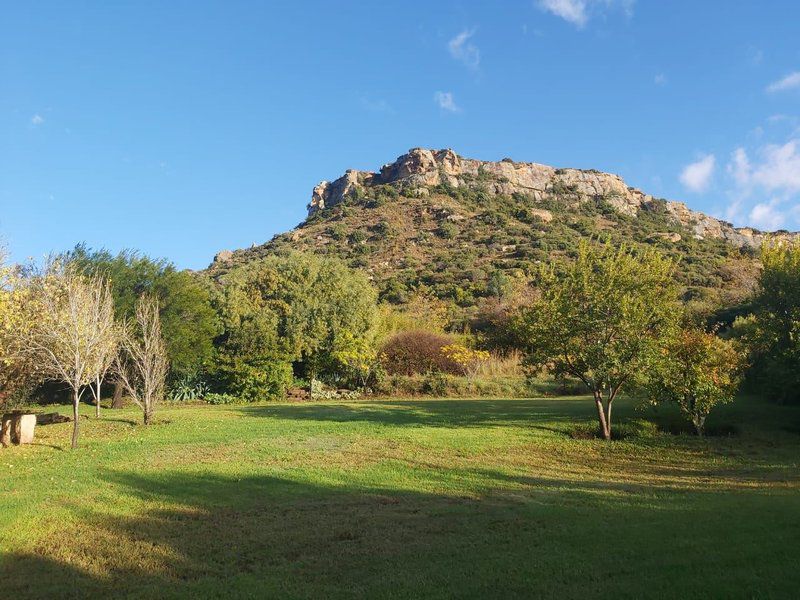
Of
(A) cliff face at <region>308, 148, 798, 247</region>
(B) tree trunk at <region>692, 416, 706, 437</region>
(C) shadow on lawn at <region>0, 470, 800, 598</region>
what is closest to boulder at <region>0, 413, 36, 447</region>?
(C) shadow on lawn at <region>0, 470, 800, 598</region>

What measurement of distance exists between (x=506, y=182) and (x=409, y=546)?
93.9 meters

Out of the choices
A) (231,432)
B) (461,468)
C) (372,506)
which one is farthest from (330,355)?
(372,506)

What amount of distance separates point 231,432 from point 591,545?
44.2 ft

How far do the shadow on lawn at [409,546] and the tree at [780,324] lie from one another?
376 inches

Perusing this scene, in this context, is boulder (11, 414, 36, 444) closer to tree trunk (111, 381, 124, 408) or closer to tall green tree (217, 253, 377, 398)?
tree trunk (111, 381, 124, 408)

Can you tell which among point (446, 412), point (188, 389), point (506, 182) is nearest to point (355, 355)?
point (188, 389)

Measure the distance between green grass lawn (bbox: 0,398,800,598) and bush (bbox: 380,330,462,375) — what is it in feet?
61.4

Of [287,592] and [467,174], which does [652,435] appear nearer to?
[287,592]

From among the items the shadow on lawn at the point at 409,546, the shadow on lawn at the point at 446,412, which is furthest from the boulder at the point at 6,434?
the shadow on lawn at the point at 446,412

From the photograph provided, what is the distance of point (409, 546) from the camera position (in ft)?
25.1

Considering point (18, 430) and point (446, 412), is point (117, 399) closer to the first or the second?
point (18, 430)

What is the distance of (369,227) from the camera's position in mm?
79188

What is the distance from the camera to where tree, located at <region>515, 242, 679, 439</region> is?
17484 mm

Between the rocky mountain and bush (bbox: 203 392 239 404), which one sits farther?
the rocky mountain
